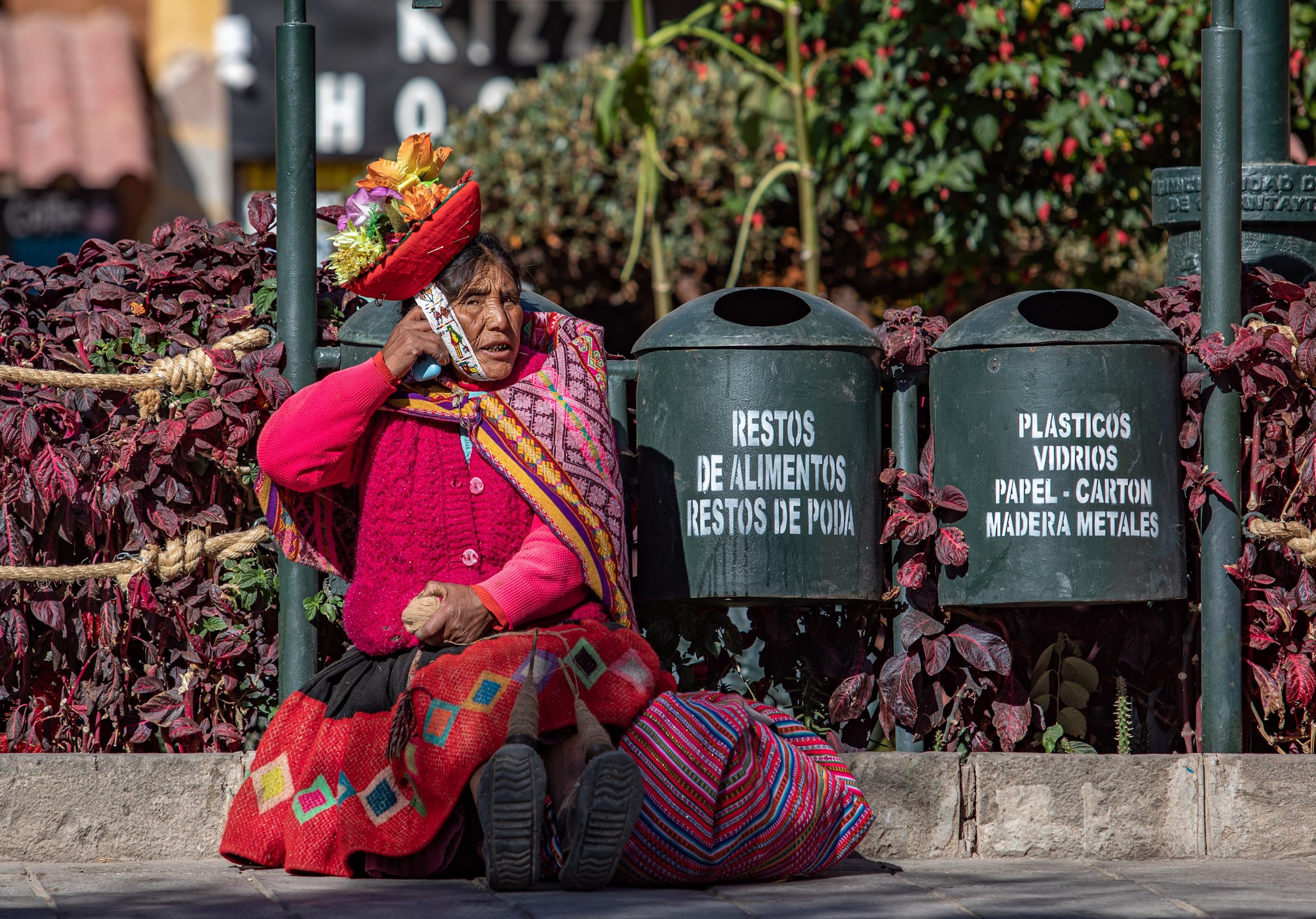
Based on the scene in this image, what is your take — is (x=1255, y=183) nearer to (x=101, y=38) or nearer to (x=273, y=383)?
(x=273, y=383)

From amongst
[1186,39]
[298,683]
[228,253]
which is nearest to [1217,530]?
[298,683]

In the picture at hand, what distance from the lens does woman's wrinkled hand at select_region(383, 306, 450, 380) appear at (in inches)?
164

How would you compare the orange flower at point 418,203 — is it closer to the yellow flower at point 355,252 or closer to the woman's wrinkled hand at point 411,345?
the yellow flower at point 355,252

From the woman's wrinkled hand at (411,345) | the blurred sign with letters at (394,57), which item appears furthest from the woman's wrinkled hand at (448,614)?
the blurred sign with letters at (394,57)

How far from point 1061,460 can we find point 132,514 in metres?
2.25

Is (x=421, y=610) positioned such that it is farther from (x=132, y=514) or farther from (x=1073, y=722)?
(x=1073, y=722)

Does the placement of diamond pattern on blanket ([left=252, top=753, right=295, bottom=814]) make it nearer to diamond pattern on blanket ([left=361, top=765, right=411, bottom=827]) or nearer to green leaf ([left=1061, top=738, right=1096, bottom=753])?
diamond pattern on blanket ([left=361, top=765, right=411, bottom=827])

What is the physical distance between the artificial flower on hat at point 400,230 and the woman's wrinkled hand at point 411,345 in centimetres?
7

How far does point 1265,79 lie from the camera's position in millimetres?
5188

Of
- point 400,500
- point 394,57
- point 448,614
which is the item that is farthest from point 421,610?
point 394,57

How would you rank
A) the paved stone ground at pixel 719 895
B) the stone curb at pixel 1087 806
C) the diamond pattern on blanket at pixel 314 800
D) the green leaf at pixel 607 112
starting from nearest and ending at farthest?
1. the paved stone ground at pixel 719 895
2. the diamond pattern on blanket at pixel 314 800
3. the stone curb at pixel 1087 806
4. the green leaf at pixel 607 112

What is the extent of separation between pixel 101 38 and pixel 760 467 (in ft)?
39.3

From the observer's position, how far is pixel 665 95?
10758 millimetres

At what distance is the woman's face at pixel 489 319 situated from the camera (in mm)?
4242
